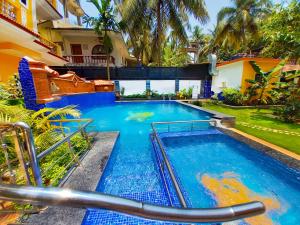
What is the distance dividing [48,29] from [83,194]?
20046 millimetres

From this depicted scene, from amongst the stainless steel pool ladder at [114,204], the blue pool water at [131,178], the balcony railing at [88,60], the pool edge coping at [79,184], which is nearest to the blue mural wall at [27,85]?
the pool edge coping at [79,184]

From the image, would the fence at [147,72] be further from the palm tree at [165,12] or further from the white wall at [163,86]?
the palm tree at [165,12]

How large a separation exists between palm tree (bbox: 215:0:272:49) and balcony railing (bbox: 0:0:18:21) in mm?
19016

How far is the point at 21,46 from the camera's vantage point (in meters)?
8.24

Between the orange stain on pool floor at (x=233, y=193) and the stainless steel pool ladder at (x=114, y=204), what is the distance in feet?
8.60

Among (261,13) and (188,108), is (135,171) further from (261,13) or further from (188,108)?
(261,13)

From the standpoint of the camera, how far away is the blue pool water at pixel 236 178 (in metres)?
3.21

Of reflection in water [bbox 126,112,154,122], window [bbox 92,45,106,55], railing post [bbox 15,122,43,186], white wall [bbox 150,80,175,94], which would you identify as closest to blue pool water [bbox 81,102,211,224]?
railing post [bbox 15,122,43,186]

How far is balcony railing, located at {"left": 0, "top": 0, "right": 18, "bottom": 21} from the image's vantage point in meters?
7.14

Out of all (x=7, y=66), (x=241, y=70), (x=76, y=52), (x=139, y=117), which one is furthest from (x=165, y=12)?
(x=7, y=66)

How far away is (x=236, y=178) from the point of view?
4.08m

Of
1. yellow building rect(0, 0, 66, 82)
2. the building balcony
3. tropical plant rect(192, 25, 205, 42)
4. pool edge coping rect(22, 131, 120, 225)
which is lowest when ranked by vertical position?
pool edge coping rect(22, 131, 120, 225)

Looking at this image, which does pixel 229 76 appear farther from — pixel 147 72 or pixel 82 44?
pixel 82 44

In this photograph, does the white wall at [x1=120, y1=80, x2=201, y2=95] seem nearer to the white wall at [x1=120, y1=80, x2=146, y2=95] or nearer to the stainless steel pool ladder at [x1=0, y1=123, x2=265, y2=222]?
the white wall at [x1=120, y1=80, x2=146, y2=95]
